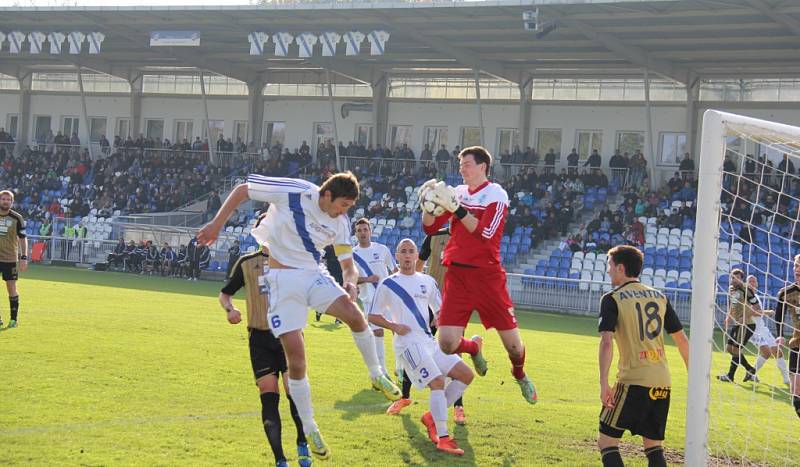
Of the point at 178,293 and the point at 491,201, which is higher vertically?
the point at 491,201

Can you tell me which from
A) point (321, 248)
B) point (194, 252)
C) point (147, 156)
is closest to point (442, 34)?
point (194, 252)

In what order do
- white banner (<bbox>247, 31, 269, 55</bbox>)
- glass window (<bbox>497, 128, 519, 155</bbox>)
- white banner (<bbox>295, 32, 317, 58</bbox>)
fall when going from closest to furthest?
1. white banner (<bbox>295, 32, 317, 58</bbox>)
2. white banner (<bbox>247, 31, 269, 55</bbox>)
3. glass window (<bbox>497, 128, 519, 155</bbox>)

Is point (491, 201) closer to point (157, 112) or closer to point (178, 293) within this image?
point (178, 293)

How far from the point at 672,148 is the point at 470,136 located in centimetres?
776

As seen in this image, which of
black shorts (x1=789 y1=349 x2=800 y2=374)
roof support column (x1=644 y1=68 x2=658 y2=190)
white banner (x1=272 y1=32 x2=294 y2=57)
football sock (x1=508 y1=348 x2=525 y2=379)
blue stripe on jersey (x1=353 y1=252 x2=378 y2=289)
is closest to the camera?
football sock (x1=508 y1=348 x2=525 y2=379)

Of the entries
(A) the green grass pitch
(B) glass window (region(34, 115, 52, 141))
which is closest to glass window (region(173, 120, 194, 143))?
(B) glass window (region(34, 115, 52, 141))

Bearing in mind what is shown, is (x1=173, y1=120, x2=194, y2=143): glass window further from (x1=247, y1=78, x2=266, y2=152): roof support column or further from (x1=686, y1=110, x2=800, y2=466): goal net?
(x1=686, y1=110, x2=800, y2=466): goal net

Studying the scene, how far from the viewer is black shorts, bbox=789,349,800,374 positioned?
1008 cm

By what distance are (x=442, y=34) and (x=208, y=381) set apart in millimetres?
22565

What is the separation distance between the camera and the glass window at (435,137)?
132 ft

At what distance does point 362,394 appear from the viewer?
1116 cm

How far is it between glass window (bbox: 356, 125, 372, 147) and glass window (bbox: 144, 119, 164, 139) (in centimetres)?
980

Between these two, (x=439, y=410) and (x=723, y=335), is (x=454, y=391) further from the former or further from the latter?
(x=723, y=335)

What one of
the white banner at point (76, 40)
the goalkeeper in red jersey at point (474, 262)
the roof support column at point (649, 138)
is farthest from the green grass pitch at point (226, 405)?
the white banner at point (76, 40)
